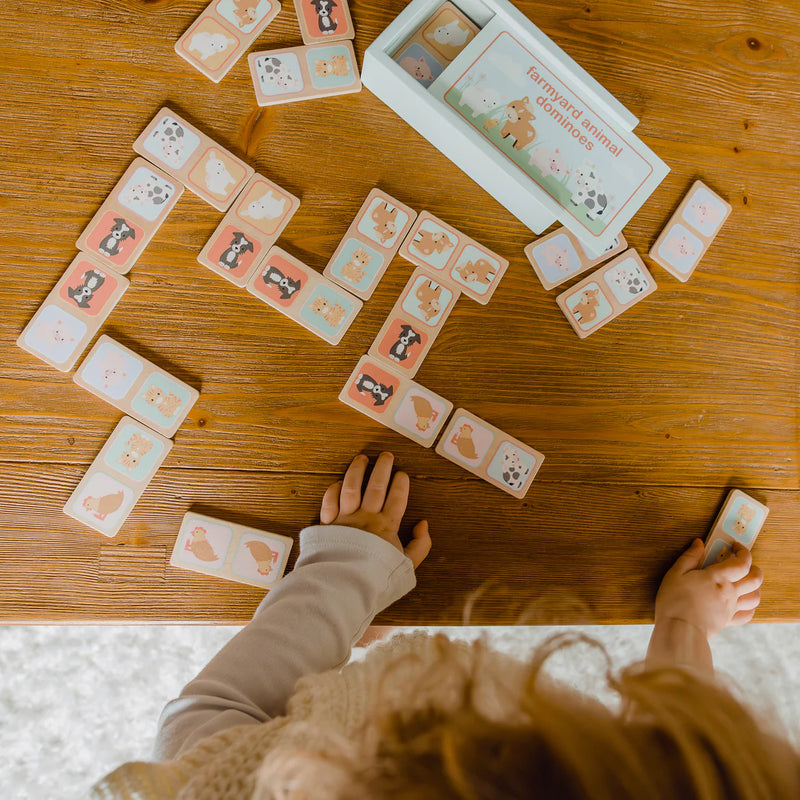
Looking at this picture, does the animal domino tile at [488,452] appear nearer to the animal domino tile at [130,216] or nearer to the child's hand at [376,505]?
the child's hand at [376,505]

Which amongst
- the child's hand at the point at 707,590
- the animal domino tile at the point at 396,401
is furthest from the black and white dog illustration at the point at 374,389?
the child's hand at the point at 707,590

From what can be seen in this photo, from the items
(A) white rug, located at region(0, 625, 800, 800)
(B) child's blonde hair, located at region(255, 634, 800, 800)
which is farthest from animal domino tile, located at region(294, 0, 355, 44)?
(A) white rug, located at region(0, 625, 800, 800)

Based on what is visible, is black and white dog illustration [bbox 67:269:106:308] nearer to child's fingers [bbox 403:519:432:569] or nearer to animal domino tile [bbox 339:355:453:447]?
animal domino tile [bbox 339:355:453:447]

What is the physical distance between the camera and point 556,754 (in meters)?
0.54

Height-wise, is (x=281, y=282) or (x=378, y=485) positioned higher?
(x=281, y=282)

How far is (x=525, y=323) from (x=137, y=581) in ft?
2.34

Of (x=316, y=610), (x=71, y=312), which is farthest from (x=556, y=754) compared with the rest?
(x=71, y=312)

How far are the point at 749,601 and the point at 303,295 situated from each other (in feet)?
2.94

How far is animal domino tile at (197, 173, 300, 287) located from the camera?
979 millimetres

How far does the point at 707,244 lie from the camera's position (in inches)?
42.7

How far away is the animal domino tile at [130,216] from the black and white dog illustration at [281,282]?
0.17m

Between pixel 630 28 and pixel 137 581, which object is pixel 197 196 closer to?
pixel 137 581

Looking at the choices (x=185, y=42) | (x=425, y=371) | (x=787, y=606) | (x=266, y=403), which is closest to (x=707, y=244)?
(x=425, y=371)

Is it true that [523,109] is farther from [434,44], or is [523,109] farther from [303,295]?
[303,295]
